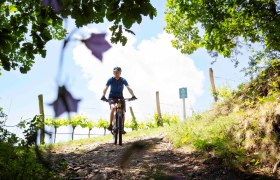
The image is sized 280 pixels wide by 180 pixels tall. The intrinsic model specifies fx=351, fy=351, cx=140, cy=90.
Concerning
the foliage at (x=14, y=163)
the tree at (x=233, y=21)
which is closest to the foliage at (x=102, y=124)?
the tree at (x=233, y=21)

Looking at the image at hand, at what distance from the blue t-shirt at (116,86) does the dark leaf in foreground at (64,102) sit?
388 inches

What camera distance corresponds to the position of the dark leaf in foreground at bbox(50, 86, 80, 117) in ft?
1.82

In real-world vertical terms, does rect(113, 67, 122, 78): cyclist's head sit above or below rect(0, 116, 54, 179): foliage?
above

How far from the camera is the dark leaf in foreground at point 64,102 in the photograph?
554mm

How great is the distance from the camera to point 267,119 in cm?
875

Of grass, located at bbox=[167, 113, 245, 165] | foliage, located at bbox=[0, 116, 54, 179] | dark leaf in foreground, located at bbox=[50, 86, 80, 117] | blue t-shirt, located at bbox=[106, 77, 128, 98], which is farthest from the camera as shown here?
blue t-shirt, located at bbox=[106, 77, 128, 98]

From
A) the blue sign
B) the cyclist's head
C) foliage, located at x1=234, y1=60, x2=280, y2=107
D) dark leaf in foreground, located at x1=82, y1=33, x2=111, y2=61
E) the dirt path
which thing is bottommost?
the dirt path

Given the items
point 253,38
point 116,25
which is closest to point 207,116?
point 253,38

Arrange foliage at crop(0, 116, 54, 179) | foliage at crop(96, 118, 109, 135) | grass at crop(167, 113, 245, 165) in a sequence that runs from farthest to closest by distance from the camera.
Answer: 1. foliage at crop(96, 118, 109, 135)
2. grass at crop(167, 113, 245, 165)
3. foliage at crop(0, 116, 54, 179)

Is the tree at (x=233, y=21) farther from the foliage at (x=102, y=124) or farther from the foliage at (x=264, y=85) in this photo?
the foliage at (x=102, y=124)

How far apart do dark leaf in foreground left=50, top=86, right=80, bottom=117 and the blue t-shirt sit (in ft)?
32.3

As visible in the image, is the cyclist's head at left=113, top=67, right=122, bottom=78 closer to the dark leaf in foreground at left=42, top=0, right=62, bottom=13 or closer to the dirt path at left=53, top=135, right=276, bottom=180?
the dirt path at left=53, top=135, right=276, bottom=180

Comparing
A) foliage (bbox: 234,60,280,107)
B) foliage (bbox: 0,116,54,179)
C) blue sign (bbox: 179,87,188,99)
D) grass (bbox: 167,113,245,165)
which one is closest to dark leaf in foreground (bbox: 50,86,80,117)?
foliage (bbox: 0,116,54,179)

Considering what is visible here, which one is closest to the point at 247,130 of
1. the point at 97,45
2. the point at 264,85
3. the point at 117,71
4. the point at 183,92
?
the point at 264,85
